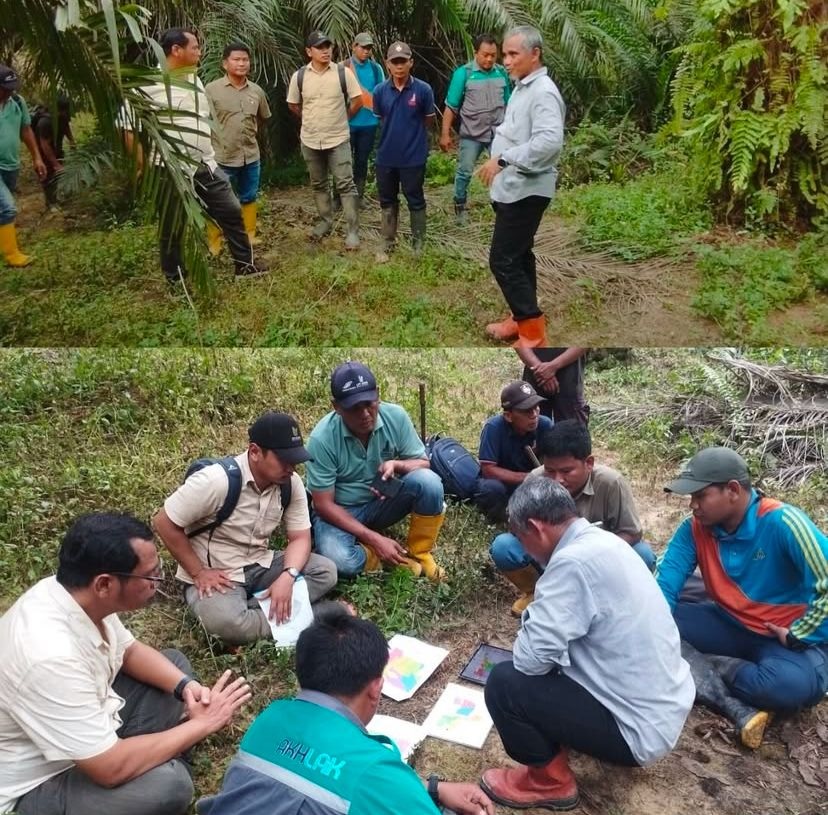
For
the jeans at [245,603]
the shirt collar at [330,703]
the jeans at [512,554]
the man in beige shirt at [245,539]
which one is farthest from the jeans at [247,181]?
the shirt collar at [330,703]

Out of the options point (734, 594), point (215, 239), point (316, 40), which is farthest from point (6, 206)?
point (734, 594)

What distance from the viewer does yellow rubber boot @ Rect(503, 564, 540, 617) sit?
3514mm

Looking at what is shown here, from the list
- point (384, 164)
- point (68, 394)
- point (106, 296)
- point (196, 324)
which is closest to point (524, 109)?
point (384, 164)

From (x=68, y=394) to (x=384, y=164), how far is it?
2.42 metres

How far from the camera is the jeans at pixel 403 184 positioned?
5465mm

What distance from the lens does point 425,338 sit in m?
4.86

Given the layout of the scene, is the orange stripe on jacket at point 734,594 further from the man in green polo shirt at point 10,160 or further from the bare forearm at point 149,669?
the man in green polo shirt at point 10,160

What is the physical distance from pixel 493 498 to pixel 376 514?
24.3 inches

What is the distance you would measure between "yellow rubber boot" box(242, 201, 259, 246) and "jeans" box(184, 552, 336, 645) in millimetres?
2861

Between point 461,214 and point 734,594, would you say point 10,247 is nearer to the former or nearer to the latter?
point 461,214

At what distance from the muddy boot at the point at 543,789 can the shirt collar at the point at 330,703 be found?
94 cm

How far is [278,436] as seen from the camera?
126 inches

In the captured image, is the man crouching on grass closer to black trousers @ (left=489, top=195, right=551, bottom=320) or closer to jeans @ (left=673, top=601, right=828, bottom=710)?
jeans @ (left=673, top=601, right=828, bottom=710)

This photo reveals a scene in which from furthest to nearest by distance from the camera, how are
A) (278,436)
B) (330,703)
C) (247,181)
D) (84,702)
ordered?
(247,181) → (278,436) → (84,702) → (330,703)
